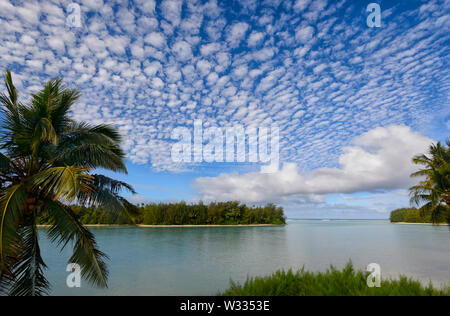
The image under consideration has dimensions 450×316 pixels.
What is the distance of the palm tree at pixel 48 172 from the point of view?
225 inches

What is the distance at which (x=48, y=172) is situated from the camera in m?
5.04

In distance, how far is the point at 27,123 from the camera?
6449mm

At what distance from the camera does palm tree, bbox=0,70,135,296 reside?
18.7 ft

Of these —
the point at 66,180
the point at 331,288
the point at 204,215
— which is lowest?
the point at 204,215

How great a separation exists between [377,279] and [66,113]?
959cm

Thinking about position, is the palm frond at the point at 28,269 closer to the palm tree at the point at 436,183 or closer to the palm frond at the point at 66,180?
the palm frond at the point at 66,180

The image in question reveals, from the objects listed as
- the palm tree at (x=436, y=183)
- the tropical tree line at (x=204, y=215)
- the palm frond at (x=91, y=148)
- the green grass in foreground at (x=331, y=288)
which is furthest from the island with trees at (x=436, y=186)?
the tropical tree line at (x=204, y=215)

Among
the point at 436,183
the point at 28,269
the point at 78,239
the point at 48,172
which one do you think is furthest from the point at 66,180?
the point at 436,183

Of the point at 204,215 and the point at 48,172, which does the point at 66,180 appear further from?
the point at 204,215

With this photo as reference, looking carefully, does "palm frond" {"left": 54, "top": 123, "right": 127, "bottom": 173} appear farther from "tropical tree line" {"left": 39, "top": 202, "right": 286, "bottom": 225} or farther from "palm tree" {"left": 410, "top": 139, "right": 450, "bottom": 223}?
"tropical tree line" {"left": 39, "top": 202, "right": 286, "bottom": 225}

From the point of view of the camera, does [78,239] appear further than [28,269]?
Yes
